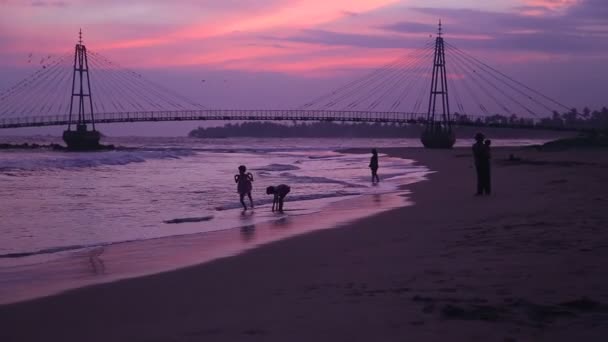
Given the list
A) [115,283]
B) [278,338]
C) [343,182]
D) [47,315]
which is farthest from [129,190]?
[278,338]

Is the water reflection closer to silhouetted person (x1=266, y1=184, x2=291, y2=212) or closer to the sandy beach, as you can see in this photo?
the sandy beach

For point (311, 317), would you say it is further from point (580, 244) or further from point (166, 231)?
point (166, 231)

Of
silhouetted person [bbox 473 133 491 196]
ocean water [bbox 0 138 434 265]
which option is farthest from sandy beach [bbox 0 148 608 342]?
silhouetted person [bbox 473 133 491 196]

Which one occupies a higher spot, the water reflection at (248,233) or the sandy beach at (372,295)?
the sandy beach at (372,295)

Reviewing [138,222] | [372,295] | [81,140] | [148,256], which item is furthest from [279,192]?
[81,140]

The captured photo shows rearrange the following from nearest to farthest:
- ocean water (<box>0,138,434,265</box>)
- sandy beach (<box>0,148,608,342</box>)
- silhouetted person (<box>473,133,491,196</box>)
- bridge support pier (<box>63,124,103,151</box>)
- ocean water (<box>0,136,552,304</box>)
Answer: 1. sandy beach (<box>0,148,608,342</box>)
2. ocean water (<box>0,136,552,304</box>)
3. ocean water (<box>0,138,434,265</box>)
4. silhouetted person (<box>473,133,491,196</box>)
5. bridge support pier (<box>63,124,103,151</box>)

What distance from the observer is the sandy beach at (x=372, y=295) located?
4121 millimetres

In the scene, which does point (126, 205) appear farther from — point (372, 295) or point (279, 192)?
point (372, 295)

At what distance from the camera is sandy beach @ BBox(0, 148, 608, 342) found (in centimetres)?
412

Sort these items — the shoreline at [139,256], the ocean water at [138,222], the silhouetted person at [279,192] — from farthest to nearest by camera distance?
1. the silhouetted person at [279,192]
2. the ocean water at [138,222]
3. the shoreline at [139,256]

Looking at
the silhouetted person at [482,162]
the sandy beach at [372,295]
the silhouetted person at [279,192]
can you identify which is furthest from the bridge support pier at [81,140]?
the sandy beach at [372,295]

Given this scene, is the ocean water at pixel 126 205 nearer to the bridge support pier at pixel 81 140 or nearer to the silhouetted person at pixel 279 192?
the silhouetted person at pixel 279 192

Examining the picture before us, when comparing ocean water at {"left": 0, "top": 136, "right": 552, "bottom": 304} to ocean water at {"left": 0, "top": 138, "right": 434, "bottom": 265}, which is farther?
ocean water at {"left": 0, "top": 138, "right": 434, "bottom": 265}

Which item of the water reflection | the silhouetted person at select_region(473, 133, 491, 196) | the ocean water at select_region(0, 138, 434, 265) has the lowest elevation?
the ocean water at select_region(0, 138, 434, 265)
